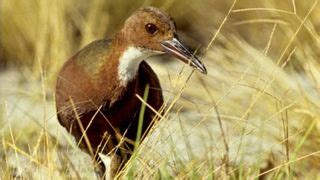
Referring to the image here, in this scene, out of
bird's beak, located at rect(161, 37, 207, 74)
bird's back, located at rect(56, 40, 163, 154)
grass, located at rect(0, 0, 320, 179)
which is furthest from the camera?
bird's back, located at rect(56, 40, 163, 154)

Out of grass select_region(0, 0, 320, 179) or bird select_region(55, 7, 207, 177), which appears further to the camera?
bird select_region(55, 7, 207, 177)

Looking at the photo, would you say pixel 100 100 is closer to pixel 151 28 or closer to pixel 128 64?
pixel 128 64

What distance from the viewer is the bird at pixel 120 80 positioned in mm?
4621

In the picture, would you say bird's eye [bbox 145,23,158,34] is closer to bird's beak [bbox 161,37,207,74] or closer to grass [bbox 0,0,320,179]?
bird's beak [bbox 161,37,207,74]

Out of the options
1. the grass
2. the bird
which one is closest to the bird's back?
the bird

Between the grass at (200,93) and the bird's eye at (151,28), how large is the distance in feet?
0.87

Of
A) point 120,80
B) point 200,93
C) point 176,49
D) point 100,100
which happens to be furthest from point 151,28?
point 200,93

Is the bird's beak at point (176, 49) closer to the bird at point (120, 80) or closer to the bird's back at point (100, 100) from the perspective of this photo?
the bird at point (120, 80)

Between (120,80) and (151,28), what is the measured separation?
0.82 feet

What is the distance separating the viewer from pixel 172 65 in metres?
7.11

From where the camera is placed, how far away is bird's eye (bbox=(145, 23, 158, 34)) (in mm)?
4629

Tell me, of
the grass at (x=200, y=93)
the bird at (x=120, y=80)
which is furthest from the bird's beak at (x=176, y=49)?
the grass at (x=200, y=93)

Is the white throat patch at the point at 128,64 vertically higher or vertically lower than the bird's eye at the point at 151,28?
lower

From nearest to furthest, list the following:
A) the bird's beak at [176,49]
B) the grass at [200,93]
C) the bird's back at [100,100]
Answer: the grass at [200,93] < the bird's beak at [176,49] < the bird's back at [100,100]
